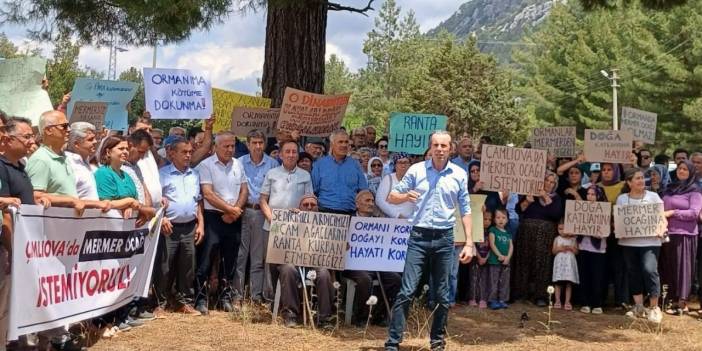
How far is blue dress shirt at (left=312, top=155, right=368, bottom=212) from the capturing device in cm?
848

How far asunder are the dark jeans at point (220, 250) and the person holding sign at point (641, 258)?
4.48 m

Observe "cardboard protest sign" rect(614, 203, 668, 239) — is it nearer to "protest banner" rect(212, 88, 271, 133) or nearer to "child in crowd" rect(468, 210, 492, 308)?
"child in crowd" rect(468, 210, 492, 308)

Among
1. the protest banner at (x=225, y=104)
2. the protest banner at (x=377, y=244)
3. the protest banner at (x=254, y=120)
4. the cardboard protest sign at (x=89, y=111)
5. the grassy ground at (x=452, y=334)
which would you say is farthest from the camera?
the protest banner at (x=225, y=104)

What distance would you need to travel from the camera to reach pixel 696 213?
9.64m

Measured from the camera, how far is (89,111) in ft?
31.2

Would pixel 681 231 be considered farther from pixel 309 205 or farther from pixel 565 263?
pixel 309 205

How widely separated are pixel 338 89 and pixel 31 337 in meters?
77.2

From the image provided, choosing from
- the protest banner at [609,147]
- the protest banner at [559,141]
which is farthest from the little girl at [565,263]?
the protest banner at [559,141]

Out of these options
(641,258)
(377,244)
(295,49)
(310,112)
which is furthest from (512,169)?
(295,49)

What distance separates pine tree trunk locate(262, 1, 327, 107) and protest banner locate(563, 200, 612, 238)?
394 cm

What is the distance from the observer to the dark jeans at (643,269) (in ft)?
30.5

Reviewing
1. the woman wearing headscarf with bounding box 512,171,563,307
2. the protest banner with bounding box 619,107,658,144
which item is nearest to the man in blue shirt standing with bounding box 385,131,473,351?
the woman wearing headscarf with bounding box 512,171,563,307

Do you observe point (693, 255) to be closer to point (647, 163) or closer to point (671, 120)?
point (647, 163)

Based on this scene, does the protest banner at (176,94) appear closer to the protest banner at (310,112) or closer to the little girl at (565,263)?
the protest banner at (310,112)
